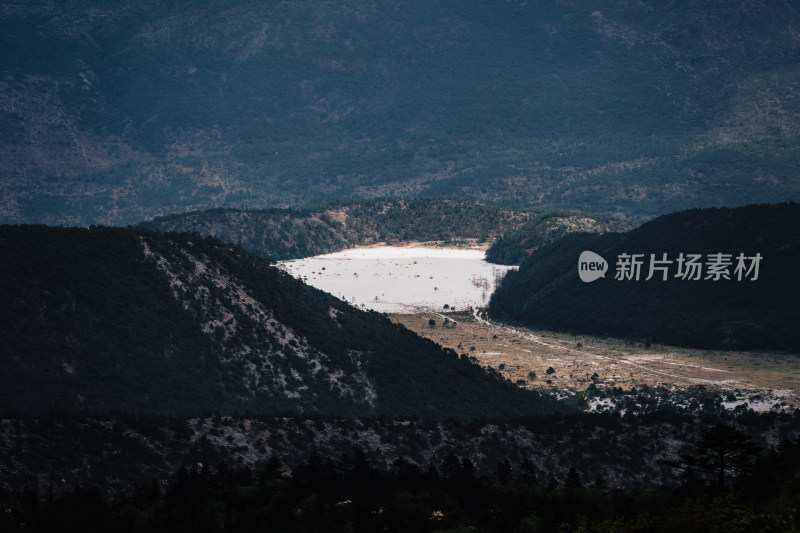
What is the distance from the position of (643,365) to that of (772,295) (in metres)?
16.2

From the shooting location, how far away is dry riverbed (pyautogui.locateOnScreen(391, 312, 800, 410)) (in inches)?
3369

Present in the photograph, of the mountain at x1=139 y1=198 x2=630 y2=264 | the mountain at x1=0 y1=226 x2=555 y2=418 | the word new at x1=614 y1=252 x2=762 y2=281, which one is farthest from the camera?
the mountain at x1=139 y1=198 x2=630 y2=264

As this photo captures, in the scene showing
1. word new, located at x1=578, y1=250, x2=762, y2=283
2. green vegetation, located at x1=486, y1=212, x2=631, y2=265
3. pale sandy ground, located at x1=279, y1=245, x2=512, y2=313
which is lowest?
pale sandy ground, located at x1=279, y1=245, x2=512, y2=313

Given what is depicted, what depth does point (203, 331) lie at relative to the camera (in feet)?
259

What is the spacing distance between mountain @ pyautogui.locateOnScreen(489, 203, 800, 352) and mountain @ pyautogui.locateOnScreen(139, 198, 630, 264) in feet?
93.6

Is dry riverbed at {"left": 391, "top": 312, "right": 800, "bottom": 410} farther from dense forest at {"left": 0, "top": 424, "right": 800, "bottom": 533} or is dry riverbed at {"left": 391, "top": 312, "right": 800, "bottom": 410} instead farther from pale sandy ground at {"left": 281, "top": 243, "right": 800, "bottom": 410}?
dense forest at {"left": 0, "top": 424, "right": 800, "bottom": 533}

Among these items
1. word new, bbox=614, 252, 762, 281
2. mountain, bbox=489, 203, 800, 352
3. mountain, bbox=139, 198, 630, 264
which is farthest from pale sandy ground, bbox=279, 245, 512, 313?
word new, bbox=614, 252, 762, 281

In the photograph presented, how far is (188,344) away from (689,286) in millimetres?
52874

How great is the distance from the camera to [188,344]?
7675 cm

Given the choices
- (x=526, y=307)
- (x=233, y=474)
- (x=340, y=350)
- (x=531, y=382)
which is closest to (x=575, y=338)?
(x=526, y=307)

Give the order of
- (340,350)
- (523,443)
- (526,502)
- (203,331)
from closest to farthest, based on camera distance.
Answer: (526,502) → (523,443) → (203,331) → (340,350)

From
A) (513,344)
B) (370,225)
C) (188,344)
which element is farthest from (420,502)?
(370,225)

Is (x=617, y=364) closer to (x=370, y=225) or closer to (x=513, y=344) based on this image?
(x=513, y=344)

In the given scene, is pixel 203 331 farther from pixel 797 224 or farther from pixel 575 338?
pixel 797 224
